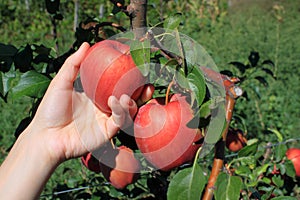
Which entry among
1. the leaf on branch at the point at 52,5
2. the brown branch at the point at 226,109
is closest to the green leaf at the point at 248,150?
the brown branch at the point at 226,109

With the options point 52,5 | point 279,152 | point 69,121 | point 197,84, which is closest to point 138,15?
point 197,84

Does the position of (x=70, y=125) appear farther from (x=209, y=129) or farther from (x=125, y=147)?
(x=209, y=129)

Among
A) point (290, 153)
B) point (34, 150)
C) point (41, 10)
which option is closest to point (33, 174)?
point (34, 150)

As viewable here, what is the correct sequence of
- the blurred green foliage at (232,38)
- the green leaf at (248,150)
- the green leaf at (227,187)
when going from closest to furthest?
the green leaf at (227,187)
the green leaf at (248,150)
the blurred green foliage at (232,38)

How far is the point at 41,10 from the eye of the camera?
6.13 metres

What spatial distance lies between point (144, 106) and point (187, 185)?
0.16 metres

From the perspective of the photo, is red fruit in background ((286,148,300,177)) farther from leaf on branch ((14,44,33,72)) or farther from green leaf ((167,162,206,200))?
leaf on branch ((14,44,33,72))

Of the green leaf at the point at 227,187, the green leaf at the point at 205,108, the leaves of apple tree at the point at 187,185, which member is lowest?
the green leaf at the point at 227,187

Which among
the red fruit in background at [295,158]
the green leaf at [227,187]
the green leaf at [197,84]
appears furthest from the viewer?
the red fruit in background at [295,158]

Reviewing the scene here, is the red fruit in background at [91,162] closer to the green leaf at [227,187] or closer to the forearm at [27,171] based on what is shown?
the forearm at [27,171]

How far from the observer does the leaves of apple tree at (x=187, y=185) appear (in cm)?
82

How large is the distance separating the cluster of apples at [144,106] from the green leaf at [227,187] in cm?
8

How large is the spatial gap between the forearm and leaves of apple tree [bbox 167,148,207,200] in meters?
0.27

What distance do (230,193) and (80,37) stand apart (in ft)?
1.60
